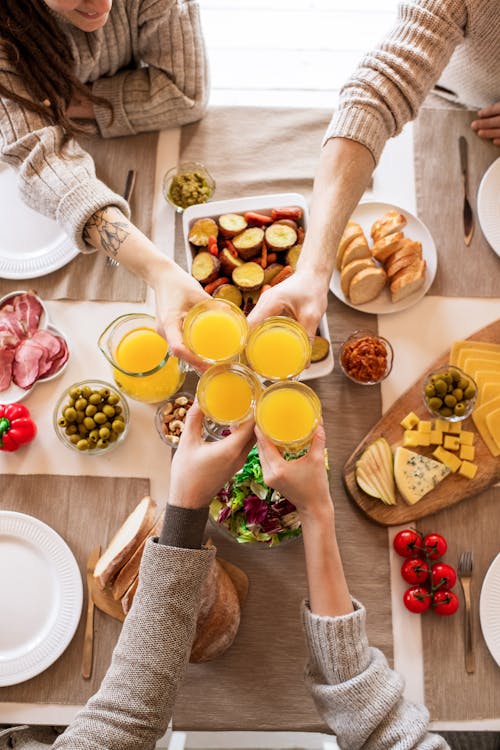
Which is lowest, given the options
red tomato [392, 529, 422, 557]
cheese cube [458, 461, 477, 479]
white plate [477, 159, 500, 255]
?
red tomato [392, 529, 422, 557]

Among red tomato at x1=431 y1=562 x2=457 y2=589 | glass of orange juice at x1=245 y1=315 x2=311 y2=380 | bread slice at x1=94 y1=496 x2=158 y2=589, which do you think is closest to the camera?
glass of orange juice at x1=245 y1=315 x2=311 y2=380

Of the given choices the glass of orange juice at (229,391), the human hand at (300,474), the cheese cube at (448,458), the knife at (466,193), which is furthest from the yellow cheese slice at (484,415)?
the glass of orange juice at (229,391)

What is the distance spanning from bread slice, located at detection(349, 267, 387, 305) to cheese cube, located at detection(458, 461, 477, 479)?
1.78 feet

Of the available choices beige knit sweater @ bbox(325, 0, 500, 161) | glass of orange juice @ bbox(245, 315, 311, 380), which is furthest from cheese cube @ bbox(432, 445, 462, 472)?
beige knit sweater @ bbox(325, 0, 500, 161)

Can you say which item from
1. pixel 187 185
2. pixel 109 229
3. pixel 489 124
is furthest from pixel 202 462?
pixel 489 124

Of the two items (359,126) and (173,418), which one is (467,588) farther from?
(359,126)

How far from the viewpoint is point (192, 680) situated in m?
1.63

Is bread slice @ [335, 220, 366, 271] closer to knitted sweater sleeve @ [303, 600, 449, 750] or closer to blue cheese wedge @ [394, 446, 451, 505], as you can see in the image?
blue cheese wedge @ [394, 446, 451, 505]

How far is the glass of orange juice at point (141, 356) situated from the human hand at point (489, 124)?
3.88ft

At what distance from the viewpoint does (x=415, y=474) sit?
173 centimetres

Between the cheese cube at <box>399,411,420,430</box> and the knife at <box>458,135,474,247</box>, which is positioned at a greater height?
the knife at <box>458,135,474,247</box>

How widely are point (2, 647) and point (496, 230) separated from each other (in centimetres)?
183

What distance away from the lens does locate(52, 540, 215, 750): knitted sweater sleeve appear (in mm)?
1327

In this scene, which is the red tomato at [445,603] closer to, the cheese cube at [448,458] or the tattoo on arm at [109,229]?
the cheese cube at [448,458]
